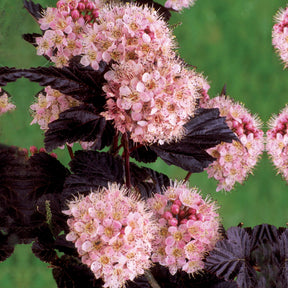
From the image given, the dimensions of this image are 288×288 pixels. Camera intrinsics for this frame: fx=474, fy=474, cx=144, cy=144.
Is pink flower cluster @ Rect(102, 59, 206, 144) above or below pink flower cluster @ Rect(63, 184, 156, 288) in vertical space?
above

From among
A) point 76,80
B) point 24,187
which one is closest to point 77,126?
point 76,80

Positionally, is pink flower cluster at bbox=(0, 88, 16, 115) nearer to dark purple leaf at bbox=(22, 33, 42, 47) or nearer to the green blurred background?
dark purple leaf at bbox=(22, 33, 42, 47)

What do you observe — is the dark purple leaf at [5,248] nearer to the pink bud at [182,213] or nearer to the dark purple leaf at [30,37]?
the pink bud at [182,213]

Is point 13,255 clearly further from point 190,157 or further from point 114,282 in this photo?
point 190,157

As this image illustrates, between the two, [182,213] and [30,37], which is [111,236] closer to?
[182,213]

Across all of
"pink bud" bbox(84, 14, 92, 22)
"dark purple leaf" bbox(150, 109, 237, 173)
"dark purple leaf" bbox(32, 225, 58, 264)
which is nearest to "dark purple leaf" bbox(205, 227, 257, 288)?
"dark purple leaf" bbox(150, 109, 237, 173)
